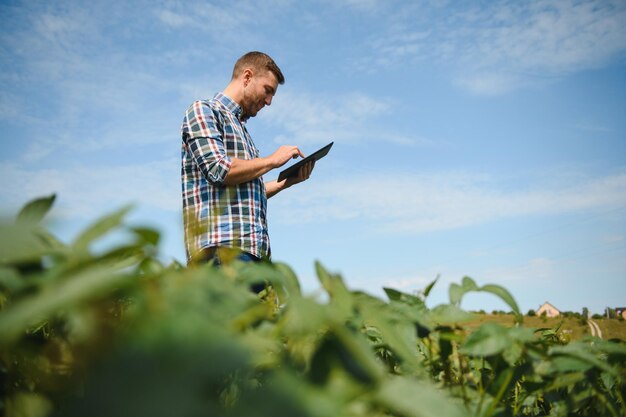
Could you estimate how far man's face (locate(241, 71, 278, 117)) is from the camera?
3.35 meters

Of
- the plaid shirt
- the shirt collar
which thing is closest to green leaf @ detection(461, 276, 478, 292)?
the plaid shirt

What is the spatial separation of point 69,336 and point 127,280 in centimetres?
25

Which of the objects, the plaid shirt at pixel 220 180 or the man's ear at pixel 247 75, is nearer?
the plaid shirt at pixel 220 180

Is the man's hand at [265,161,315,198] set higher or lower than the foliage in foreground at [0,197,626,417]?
higher

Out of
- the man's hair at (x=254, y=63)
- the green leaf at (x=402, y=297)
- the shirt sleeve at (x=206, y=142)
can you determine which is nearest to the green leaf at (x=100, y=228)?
the green leaf at (x=402, y=297)

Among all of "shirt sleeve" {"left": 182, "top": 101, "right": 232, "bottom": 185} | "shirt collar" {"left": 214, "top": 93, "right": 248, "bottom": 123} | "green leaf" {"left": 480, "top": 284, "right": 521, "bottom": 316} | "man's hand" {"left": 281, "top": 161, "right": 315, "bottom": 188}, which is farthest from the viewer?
"man's hand" {"left": 281, "top": 161, "right": 315, "bottom": 188}

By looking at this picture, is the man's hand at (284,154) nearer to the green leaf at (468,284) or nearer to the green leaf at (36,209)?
the green leaf at (468,284)

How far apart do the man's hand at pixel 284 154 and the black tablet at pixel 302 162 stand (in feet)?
0.25

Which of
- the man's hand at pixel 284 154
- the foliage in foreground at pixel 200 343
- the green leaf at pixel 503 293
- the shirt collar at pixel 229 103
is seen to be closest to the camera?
the foliage in foreground at pixel 200 343

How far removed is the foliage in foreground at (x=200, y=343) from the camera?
303 millimetres

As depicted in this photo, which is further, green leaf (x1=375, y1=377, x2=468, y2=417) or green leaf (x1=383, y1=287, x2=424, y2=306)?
green leaf (x1=383, y1=287, x2=424, y2=306)

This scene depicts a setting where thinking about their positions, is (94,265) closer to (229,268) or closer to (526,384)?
(229,268)

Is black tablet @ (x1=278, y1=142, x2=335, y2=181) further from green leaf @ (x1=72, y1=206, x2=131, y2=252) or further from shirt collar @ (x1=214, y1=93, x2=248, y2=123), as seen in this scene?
green leaf @ (x1=72, y1=206, x2=131, y2=252)

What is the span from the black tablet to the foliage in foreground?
2422 mm
